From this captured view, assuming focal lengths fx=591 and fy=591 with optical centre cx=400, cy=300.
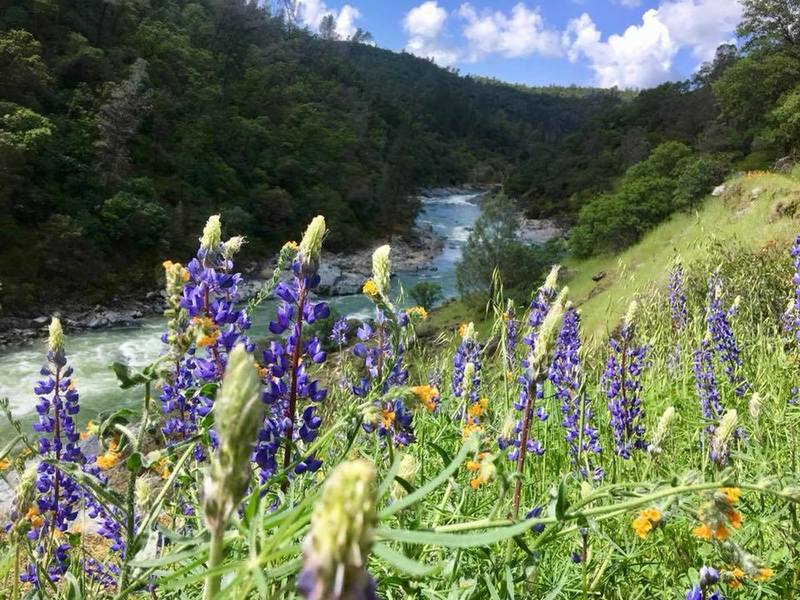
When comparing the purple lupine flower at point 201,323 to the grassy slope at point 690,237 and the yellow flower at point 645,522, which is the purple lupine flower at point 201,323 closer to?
the yellow flower at point 645,522

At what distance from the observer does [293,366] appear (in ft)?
4.38

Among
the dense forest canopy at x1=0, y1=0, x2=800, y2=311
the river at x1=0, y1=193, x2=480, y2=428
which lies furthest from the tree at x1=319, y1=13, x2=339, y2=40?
the river at x1=0, y1=193, x2=480, y2=428

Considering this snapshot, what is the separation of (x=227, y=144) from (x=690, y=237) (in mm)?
26110

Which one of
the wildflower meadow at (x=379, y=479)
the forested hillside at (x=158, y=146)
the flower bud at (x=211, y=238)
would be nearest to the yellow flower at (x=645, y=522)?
the wildflower meadow at (x=379, y=479)

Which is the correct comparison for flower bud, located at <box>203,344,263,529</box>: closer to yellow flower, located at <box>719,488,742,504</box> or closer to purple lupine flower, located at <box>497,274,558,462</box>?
yellow flower, located at <box>719,488,742,504</box>

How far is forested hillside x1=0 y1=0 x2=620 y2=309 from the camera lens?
2158 cm

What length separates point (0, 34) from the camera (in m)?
23.0

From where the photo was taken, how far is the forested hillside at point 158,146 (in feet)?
70.8

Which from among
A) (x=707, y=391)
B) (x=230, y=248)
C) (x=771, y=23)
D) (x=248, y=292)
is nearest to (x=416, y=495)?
(x=230, y=248)

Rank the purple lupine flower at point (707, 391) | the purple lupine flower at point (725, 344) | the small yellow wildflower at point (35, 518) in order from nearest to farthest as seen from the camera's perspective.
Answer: the small yellow wildflower at point (35, 518) → the purple lupine flower at point (707, 391) → the purple lupine flower at point (725, 344)

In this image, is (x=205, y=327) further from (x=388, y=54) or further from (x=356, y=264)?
(x=388, y=54)

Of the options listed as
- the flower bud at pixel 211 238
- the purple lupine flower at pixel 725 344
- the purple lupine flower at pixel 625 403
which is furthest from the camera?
the purple lupine flower at pixel 725 344

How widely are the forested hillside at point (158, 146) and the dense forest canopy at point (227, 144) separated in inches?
3.4

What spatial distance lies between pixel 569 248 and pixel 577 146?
32.1 m
